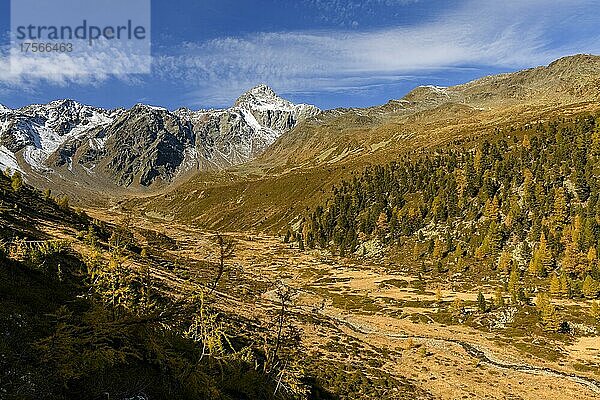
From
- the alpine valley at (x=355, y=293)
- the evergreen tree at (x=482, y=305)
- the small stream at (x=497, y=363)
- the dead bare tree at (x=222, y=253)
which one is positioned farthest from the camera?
the evergreen tree at (x=482, y=305)

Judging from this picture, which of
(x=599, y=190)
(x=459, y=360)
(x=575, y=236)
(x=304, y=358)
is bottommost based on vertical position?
(x=459, y=360)

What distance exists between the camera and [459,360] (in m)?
39.3

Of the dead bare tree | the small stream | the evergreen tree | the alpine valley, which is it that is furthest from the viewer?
the evergreen tree

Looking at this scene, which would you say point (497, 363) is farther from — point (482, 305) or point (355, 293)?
point (355, 293)

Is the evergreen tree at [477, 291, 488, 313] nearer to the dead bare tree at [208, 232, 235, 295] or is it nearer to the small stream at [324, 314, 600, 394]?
the small stream at [324, 314, 600, 394]

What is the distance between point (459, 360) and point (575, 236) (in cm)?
5716

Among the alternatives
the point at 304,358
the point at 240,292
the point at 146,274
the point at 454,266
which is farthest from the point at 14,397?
the point at 454,266

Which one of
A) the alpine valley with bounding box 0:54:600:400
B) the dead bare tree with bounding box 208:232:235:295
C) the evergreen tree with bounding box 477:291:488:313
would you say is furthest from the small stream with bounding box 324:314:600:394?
the dead bare tree with bounding box 208:232:235:295

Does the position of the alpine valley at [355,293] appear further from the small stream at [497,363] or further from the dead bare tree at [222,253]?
the small stream at [497,363]

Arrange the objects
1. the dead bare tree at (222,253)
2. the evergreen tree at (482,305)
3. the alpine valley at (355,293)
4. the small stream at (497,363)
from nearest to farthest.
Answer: the dead bare tree at (222,253) < the alpine valley at (355,293) < the small stream at (497,363) < the evergreen tree at (482,305)

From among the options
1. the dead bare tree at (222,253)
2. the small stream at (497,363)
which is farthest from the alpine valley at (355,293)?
the small stream at (497,363)

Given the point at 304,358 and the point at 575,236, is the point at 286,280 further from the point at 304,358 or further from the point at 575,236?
the point at 575,236

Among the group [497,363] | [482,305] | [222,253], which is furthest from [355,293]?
[222,253]

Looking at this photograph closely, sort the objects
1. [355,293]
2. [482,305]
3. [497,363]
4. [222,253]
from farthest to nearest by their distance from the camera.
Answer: [355,293]
[482,305]
[497,363]
[222,253]
